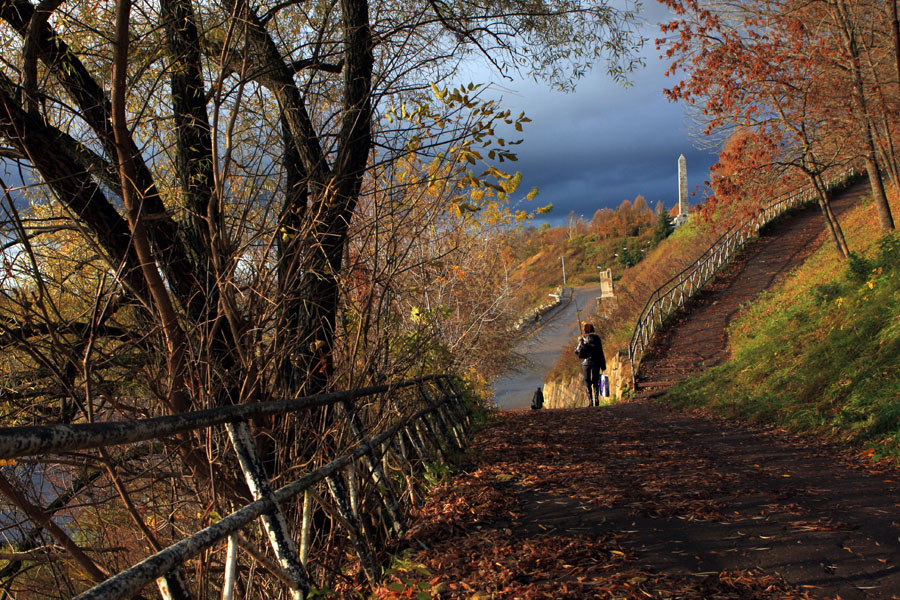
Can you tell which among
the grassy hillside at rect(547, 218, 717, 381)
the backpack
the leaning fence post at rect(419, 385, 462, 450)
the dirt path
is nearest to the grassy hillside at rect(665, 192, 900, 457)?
the dirt path

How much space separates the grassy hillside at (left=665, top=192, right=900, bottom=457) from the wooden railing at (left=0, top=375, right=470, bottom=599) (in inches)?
200

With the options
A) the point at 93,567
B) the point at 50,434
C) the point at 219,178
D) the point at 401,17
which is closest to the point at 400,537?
the point at 93,567

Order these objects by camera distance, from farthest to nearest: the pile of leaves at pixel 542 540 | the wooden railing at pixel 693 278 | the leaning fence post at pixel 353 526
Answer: the wooden railing at pixel 693 278 < the leaning fence post at pixel 353 526 < the pile of leaves at pixel 542 540

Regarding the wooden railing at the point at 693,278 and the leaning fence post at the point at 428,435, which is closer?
the leaning fence post at the point at 428,435

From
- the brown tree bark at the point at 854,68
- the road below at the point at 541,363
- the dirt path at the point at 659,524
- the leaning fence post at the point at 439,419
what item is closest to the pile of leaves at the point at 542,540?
the dirt path at the point at 659,524

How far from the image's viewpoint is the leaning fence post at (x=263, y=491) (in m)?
2.48

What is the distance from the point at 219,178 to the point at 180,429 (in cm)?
191

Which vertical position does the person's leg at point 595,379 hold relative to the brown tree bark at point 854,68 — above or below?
below

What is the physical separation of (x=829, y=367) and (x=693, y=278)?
16.1 metres

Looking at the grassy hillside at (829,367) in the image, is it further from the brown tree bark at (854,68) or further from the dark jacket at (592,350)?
the brown tree bark at (854,68)

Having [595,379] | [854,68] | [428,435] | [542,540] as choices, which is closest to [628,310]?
[595,379]

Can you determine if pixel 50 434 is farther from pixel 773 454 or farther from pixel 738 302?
pixel 738 302

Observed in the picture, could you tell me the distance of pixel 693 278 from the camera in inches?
991

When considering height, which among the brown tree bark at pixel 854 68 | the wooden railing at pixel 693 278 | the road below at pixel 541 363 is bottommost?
the road below at pixel 541 363
